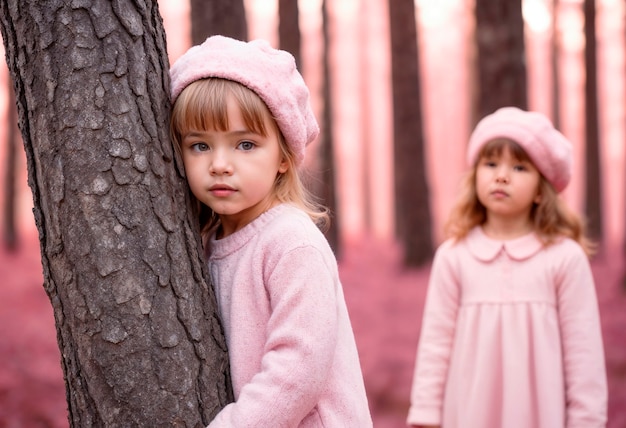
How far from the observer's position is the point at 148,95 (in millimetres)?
2117

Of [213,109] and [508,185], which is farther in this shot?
[508,185]

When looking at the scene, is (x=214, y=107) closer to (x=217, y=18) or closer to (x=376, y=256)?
(x=217, y=18)

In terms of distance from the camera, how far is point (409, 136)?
473 inches

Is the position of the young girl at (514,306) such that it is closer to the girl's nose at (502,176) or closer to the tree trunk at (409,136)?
the girl's nose at (502,176)

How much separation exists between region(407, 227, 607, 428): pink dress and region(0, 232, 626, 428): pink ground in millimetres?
2802

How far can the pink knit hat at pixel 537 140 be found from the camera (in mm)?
3867

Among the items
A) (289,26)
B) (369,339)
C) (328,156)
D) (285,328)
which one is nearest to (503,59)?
(289,26)

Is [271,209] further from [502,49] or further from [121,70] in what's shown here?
[502,49]

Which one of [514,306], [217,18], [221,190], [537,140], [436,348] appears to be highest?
[217,18]

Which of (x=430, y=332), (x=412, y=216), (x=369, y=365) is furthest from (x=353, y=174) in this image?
(x=430, y=332)

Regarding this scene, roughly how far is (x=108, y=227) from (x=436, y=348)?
2.35m

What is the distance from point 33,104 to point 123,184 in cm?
36

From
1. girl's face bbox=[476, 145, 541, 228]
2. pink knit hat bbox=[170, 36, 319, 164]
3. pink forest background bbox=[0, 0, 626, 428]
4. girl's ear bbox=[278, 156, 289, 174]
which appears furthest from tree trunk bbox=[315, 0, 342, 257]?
pink knit hat bbox=[170, 36, 319, 164]

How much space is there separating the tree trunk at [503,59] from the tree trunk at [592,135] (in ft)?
24.6
